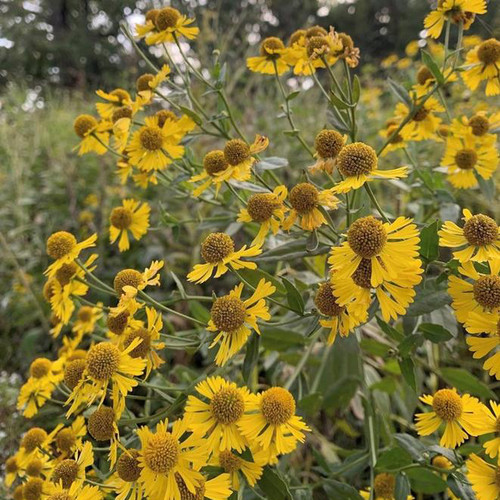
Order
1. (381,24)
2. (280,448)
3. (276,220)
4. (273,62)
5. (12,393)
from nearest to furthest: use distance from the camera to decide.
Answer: (280,448) < (276,220) < (273,62) < (12,393) < (381,24)

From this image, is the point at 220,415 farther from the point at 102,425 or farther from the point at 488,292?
the point at 488,292

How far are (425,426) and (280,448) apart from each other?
229 mm

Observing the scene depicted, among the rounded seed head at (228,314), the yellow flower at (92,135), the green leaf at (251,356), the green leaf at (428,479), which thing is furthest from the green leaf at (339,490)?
the yellow flower at (92,135)

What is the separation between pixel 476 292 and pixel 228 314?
0.32 m

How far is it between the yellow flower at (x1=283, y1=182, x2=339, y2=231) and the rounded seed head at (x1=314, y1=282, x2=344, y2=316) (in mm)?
106

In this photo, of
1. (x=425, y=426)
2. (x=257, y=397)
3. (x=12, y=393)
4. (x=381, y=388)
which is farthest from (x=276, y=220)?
(x=12, y=393)

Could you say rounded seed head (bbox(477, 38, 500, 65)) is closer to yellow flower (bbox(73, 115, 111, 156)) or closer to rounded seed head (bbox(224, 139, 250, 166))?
rounded seed head (bbox(224, 139, 250, 166))

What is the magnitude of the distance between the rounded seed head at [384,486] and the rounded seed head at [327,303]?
33 cm

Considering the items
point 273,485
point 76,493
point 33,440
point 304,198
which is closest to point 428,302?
point 304,198

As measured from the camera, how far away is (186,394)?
29.7 inches

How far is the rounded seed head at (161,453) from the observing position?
607 mm

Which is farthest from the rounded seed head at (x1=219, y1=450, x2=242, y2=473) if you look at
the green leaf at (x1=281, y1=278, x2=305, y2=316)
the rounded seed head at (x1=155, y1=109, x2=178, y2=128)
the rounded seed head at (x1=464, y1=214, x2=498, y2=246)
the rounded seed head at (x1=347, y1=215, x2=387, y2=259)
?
the rounded seed head at (x1=155, y1=109, x2=178, y2=128)

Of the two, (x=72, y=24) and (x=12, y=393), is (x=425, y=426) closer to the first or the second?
(x=12, y=393)

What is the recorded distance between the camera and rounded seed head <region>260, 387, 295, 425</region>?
2.21 ft
